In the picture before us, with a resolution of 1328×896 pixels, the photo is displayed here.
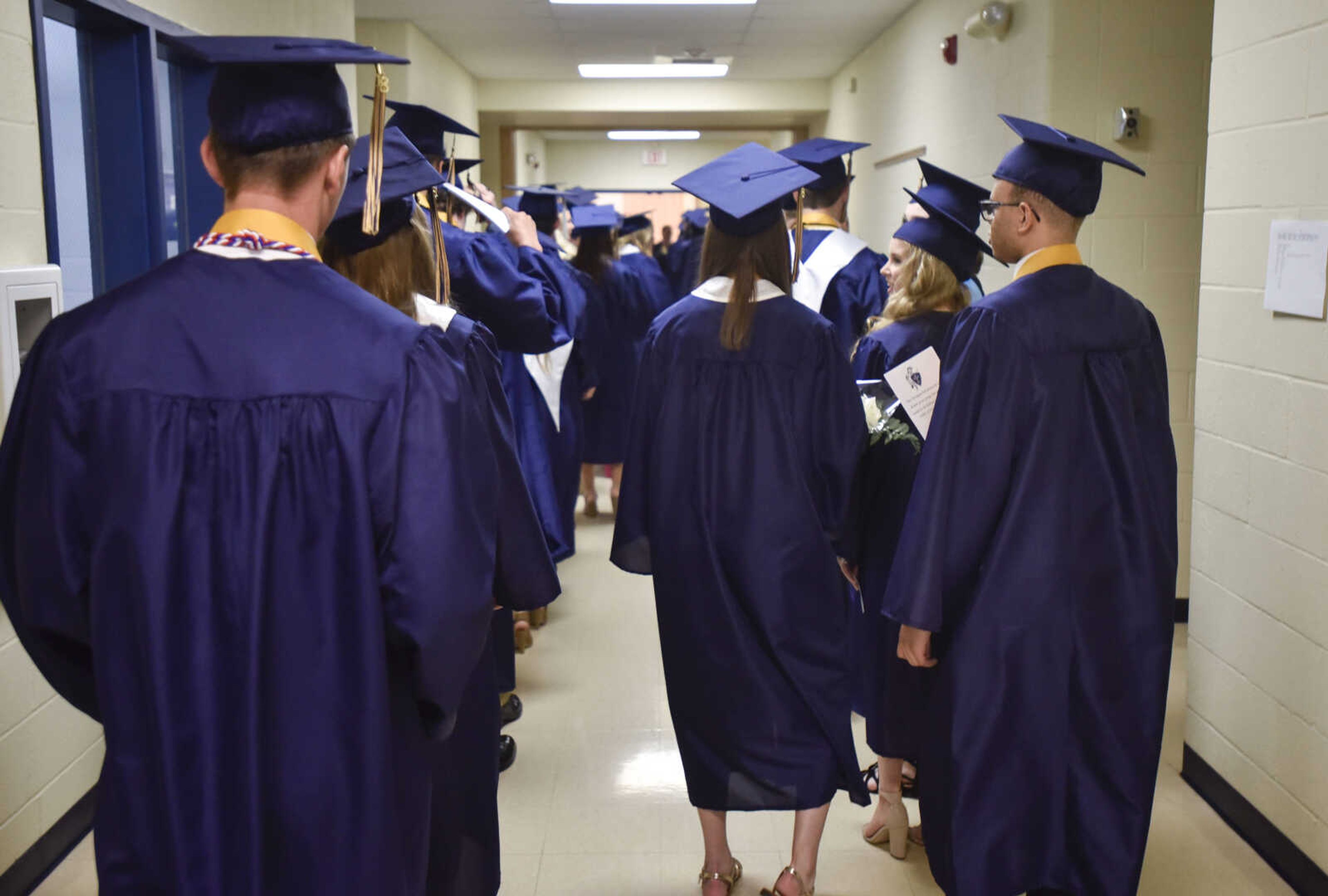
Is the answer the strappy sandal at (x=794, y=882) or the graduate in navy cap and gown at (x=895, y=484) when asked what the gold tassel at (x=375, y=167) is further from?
the strappy sandal at (x=794, y=882)

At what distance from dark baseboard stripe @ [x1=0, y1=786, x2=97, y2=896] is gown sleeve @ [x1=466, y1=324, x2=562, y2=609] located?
53.4 inches

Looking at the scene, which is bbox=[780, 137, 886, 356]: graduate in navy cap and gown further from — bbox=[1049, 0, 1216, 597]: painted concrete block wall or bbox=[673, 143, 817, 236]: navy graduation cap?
bbox=[1049, 0, 1216, 597]: painted concrete block wall

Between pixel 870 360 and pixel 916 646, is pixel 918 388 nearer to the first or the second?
pixel 870 360

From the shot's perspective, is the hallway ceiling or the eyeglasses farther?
the hallway ceiling

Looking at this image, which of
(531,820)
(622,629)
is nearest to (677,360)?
(531,820)

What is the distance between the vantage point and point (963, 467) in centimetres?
208

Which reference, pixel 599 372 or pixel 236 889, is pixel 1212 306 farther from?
pixel 599 372

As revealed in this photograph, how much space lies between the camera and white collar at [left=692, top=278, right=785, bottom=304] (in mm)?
2438

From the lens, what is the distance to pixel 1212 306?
2.92 metres

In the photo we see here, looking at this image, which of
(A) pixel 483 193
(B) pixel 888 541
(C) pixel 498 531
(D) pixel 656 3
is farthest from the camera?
(D) pixel 656 3

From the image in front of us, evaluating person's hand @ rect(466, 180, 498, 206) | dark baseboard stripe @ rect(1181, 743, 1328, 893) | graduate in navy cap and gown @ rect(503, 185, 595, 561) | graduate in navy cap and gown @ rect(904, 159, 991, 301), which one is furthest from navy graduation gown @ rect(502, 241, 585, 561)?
dark baseboard stripe @ rect(1181, 743, 1328, 893)

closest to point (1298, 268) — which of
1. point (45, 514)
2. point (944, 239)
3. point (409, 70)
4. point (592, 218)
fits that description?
point (944, 239)

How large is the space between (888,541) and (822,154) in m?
1.14

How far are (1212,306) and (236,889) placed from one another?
103 inches
